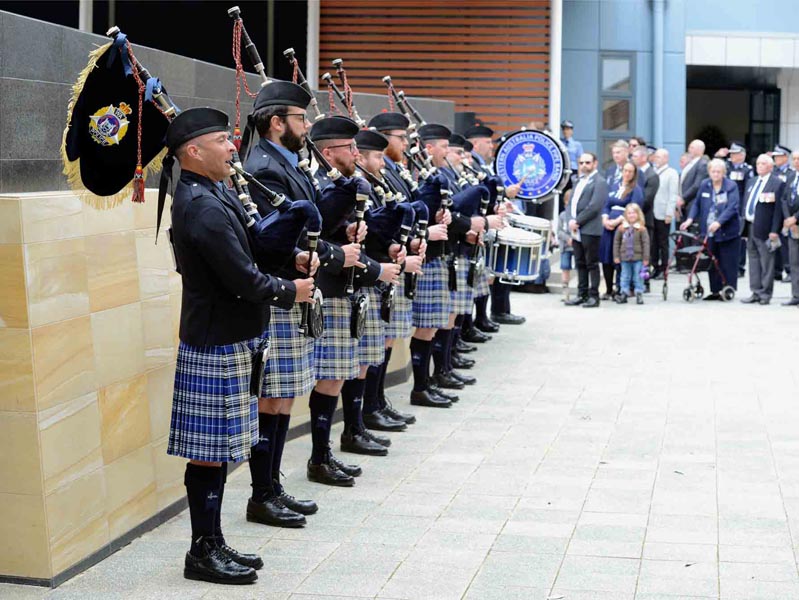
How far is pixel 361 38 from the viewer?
1523cm

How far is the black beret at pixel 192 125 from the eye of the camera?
13.6 ft

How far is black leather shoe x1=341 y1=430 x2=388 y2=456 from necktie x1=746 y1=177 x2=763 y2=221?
8.58 meters

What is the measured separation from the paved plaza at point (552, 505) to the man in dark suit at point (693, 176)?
746cm

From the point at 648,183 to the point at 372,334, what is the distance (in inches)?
364

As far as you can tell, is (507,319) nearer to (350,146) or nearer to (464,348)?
(464,348)

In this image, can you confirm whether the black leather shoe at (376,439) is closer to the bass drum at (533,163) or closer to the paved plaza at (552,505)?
the paved plaza at (552,505)

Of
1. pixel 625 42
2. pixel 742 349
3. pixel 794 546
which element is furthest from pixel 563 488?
pixel 625 42

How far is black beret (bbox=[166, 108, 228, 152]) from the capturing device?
13.6 feet

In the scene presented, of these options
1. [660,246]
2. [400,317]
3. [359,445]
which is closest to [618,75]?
[660,246]

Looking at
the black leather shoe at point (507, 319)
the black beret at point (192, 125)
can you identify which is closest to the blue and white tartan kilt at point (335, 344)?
the black beret at point (192, 125)

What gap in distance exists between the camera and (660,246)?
49.8 ft

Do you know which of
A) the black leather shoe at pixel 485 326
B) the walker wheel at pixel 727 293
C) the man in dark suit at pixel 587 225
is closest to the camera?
the black leather shoe at pixel 485 326

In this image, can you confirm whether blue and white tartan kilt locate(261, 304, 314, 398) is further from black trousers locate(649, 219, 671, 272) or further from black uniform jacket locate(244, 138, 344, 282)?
black trousers locate(649, 219, 671, 272)

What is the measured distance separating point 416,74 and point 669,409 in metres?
→ 8.66
